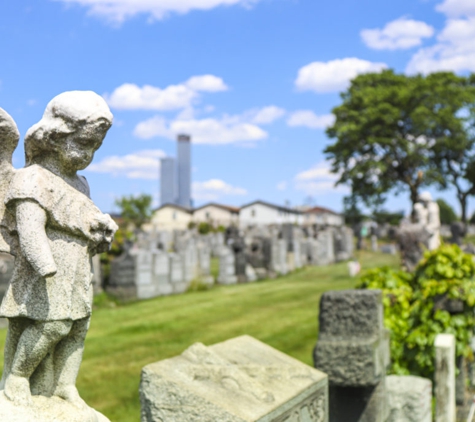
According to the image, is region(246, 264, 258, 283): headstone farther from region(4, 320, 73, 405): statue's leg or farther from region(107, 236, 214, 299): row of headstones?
region(4, 320, 73, 405): statue's leg

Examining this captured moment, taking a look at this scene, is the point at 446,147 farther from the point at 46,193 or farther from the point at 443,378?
the point at 46,193

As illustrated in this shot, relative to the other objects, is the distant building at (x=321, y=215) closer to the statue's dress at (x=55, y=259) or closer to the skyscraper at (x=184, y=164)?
the statue's dress at (x=55, y=259)

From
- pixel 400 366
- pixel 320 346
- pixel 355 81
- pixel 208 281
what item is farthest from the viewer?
pixel 355 81

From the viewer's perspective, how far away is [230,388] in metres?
3.61

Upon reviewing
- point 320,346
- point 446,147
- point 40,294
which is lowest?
point 320,346

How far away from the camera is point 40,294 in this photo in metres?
Answer: 2.90

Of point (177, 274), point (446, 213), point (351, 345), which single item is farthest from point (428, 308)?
point (446, 213)

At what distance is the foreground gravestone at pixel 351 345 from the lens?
5254mm

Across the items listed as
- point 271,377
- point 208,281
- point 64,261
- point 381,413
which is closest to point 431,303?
point 381,413

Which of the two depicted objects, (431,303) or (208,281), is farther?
(208,281)

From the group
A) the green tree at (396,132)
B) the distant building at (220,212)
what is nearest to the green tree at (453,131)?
the green tree at (396,132)

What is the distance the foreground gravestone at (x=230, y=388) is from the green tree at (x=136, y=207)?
49648mm

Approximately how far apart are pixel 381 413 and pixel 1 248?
3836 mm

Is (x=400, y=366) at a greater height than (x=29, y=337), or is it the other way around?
(x=29, y=337)
